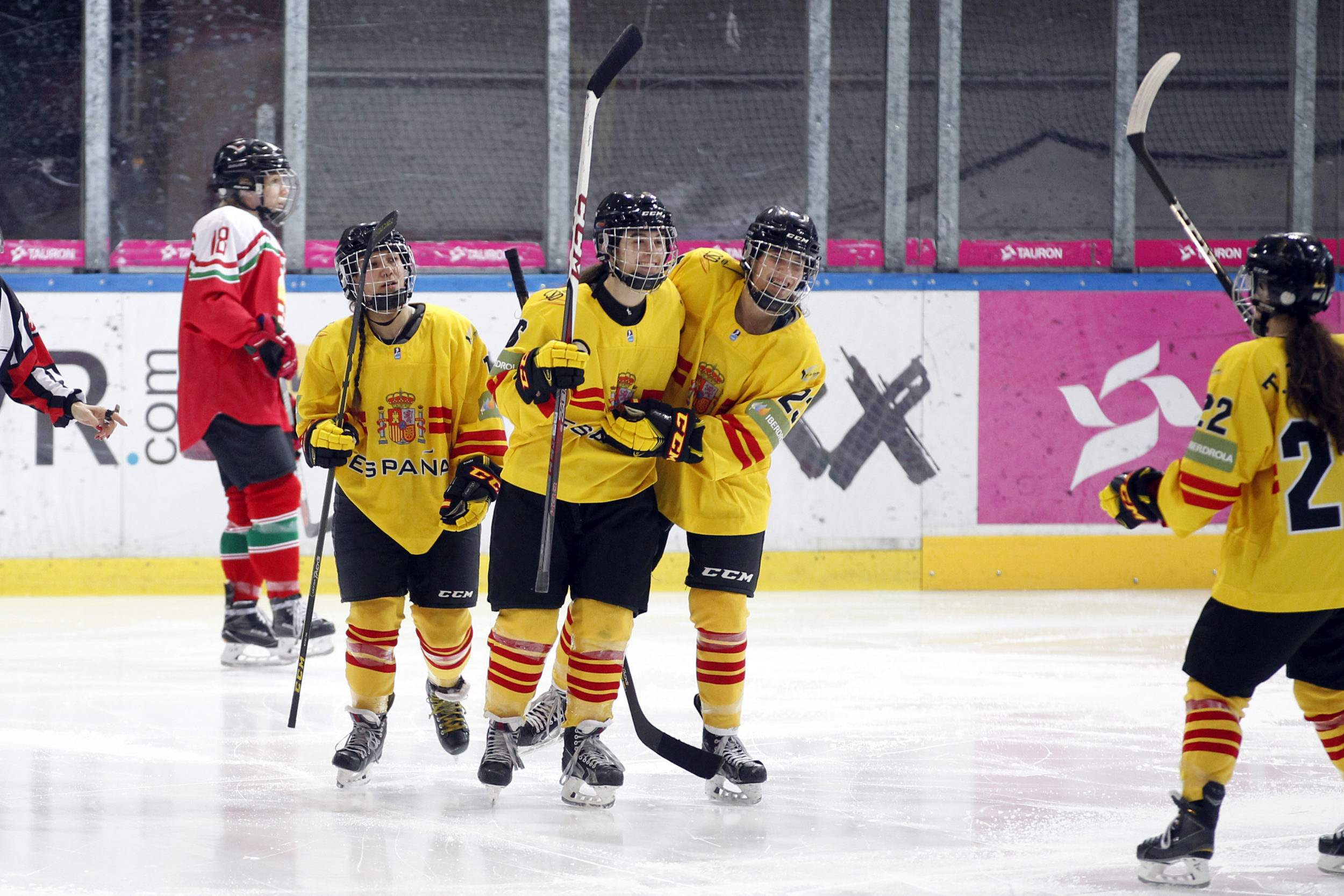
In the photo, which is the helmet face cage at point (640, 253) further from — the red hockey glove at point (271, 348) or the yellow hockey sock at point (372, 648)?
the red hockey glove at point (271, 348)

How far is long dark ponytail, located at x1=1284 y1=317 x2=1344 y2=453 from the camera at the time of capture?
228 centimetres

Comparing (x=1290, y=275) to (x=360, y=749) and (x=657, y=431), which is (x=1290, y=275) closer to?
(x=657, y=431)

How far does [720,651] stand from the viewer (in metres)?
2.99

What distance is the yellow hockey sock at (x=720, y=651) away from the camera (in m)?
2.98

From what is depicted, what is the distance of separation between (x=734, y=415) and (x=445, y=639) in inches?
32.2

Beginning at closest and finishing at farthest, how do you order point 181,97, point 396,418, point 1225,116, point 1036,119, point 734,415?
point 734,415
point 396,418
point 181,97
point 1036,119
point 1225,116

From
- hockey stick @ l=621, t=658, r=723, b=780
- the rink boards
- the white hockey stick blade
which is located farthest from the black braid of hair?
the rink boards

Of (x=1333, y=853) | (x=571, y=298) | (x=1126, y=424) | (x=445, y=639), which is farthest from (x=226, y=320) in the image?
(x=1126, y=424)

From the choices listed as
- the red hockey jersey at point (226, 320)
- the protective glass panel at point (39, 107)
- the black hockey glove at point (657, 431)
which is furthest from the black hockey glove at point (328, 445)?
the protective glass panel at point (39, 107)

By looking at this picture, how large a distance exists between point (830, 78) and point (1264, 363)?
4543mm

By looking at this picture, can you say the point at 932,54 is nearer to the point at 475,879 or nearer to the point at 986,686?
the point at 986,686

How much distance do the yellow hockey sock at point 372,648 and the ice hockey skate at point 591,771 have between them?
1.43 ft

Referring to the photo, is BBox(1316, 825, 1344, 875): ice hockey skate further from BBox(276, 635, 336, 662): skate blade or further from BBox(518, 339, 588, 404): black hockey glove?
BBox(276, 635, 336, 662): skate blade

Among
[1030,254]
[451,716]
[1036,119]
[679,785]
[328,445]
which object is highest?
[1036,119]
